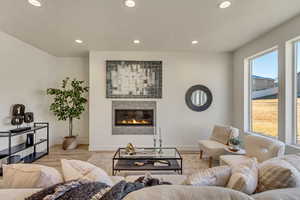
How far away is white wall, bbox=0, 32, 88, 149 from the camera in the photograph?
3344mm

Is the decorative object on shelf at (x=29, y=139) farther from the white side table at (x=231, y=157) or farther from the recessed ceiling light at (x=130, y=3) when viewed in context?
the white side table at (x=231, y=157)

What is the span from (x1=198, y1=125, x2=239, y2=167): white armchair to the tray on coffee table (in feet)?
2.57

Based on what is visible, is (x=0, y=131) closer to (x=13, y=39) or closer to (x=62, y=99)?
(x=62, y=99)

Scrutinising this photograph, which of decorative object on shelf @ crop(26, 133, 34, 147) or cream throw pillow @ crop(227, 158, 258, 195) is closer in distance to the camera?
cream throw pillow @ crop(227, 158, 258, 195)

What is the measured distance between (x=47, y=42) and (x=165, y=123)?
12.0ft

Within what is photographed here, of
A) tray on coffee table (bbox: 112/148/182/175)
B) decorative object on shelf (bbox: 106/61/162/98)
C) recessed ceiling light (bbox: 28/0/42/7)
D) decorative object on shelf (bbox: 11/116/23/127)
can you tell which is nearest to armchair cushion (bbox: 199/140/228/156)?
tray on coffee table (bbox: 112/148/182/175)

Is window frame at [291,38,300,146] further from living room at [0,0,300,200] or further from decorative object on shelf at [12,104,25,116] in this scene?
decorative object on shelf at [12,104,25,116]

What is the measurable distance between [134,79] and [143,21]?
196 cm

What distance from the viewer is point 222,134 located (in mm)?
3744

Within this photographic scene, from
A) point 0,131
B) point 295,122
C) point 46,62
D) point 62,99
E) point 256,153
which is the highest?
point 46,62

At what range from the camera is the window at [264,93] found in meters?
3.38

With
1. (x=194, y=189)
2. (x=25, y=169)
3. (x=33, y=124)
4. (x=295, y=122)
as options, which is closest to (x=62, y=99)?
(x=33, y=124)

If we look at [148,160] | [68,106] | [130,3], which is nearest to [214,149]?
[148,160]

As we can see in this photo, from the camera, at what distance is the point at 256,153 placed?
8.58 feet
